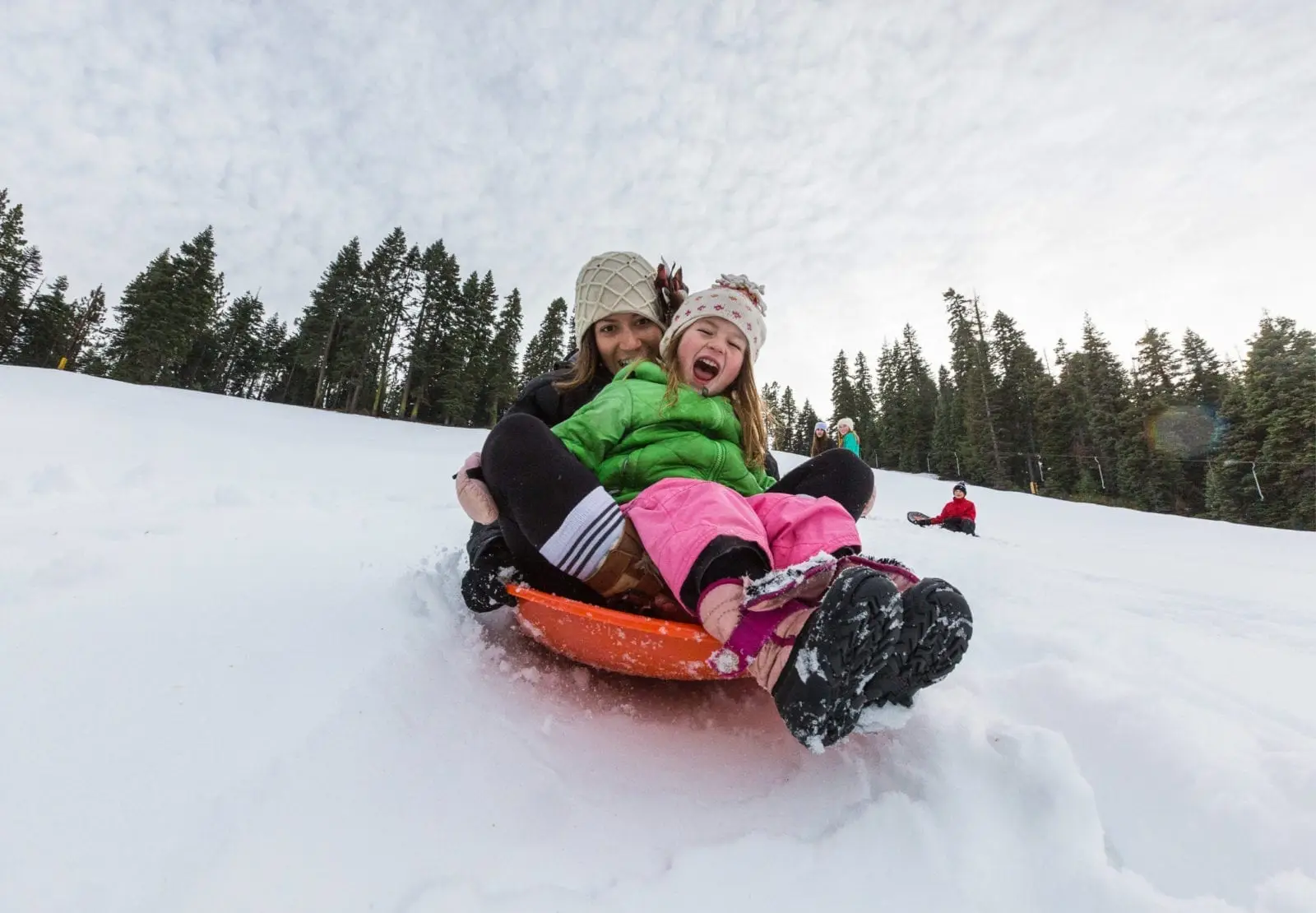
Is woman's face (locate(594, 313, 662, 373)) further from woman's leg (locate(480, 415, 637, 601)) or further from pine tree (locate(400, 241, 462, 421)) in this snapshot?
pine tree (locate(400, 241, 462, 421))

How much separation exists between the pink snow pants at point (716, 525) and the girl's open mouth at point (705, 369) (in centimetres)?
68

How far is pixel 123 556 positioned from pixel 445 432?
19143mm

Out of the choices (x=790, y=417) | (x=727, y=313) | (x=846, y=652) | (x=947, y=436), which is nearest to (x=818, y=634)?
(x=846, y=652)

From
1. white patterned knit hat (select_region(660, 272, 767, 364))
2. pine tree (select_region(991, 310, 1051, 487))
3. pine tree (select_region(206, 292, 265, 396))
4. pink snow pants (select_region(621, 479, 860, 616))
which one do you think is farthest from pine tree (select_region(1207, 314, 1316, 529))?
pine tree (select_region(206, 292, 265, 396))

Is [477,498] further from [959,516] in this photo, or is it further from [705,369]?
[959,516]

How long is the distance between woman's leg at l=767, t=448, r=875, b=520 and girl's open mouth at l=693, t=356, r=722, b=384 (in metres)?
0.46

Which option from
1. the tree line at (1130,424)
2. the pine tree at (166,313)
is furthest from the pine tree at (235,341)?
the tree line at (1130,424)

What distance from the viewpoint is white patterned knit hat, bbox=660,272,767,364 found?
206 centimetres

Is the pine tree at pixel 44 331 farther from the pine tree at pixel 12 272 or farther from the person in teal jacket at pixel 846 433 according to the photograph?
the person in teal jacket at pixel 846 433

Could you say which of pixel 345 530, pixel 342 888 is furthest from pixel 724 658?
pixel 345 530

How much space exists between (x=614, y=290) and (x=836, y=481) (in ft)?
4.58

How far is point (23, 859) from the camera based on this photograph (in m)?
0.69

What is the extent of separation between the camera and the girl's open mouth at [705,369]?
6.44ft

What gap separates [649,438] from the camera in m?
1.70
